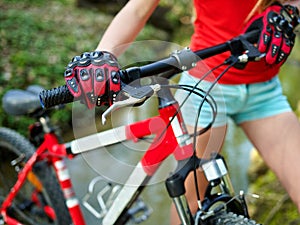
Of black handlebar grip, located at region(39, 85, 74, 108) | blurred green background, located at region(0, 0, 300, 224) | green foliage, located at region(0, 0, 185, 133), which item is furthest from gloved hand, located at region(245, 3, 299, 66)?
green foliage, located at region(0, 0, 185, 133)

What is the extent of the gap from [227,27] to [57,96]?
876mm

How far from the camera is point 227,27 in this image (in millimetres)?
2068

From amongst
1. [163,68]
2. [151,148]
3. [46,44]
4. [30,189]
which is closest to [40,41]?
[46,44]

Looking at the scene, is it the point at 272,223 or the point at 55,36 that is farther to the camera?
the point at 55,36

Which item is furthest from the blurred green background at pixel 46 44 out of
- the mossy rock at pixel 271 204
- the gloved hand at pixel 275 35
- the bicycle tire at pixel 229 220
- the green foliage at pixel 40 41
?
the bicycle tire at pixel 229 220

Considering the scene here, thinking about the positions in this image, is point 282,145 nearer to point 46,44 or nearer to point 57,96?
point 57,96

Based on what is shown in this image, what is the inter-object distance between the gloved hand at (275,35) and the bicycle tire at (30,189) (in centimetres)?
145

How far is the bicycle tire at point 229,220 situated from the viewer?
65.0 inches

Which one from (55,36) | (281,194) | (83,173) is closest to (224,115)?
(281,194)

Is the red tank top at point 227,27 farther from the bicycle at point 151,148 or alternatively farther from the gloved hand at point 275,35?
the gloved hand at point 275,35

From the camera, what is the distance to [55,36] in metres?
5.76

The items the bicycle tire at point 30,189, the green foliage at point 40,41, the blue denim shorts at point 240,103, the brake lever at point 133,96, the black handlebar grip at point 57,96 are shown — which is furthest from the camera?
the green foliage at point 40,41

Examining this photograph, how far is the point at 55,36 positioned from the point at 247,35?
4268 millimetres

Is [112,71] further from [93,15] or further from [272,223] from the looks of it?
[93,15]
